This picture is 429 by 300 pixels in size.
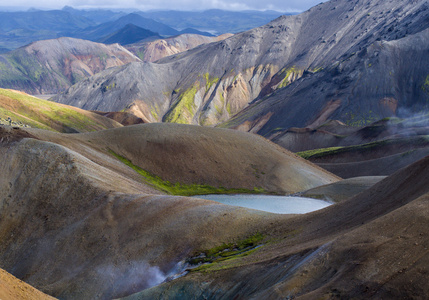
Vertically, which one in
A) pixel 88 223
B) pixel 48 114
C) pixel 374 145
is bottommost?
pixel 374 145

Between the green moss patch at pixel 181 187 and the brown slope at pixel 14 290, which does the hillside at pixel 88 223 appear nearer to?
the green moss patch at pixel 181 187

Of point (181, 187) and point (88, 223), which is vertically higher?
point (88, 223)

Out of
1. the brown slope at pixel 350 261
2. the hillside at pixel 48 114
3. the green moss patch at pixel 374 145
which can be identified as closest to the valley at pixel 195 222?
Answer: the brown slope at pixel 350 261

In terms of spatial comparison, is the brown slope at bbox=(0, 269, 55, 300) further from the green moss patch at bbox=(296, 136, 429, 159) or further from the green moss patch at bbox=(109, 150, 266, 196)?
the green moss patch at bbox=(296, 136, 429, 159)

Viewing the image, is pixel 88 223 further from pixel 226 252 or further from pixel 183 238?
pixel 226 252

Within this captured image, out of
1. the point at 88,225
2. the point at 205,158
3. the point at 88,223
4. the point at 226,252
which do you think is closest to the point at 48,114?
the point at 205,158

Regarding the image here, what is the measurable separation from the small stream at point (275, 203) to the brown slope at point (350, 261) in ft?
99.8

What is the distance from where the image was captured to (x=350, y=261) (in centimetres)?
2411

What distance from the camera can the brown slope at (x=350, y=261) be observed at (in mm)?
21655

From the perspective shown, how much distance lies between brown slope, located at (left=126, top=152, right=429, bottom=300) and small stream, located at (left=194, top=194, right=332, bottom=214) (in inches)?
1197

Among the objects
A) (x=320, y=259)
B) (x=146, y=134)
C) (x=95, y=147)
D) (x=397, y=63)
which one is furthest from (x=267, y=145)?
(x=397, y=63)

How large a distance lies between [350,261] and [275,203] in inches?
2048

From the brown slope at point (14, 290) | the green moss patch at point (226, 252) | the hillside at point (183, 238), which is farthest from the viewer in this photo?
the green moss patch at point (226, 252)

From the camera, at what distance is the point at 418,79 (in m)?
192
